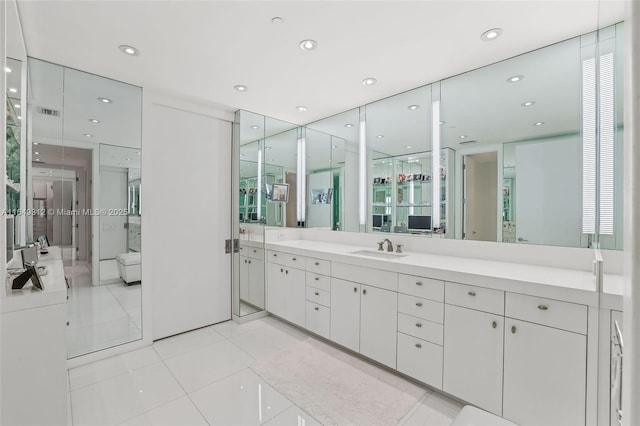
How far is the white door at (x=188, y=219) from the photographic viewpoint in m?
3.32

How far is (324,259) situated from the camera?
3.20m

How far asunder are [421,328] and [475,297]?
52cm

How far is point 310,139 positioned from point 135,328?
332 cm

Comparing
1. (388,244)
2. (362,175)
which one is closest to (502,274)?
(388,244)

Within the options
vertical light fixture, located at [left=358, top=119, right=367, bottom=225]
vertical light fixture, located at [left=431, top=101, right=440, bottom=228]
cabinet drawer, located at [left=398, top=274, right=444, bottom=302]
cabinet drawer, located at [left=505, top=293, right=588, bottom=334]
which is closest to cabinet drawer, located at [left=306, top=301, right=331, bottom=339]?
cabinet drawer, located at [left=398, top=274, right=444, bottom=302]

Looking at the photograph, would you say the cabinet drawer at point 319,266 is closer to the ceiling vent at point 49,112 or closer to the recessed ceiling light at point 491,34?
the recessed ceiling light at point 491,34

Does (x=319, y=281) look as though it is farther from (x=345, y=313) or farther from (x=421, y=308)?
(x=421, y=308)

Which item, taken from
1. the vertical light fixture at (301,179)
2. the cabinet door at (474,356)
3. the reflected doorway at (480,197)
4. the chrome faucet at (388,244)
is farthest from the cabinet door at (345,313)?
the vertical light fixture at (301,179)

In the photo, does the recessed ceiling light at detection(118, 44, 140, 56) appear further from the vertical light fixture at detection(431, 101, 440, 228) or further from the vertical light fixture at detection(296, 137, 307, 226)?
the vertical light fixture at detection(431, 101, 440, 228)

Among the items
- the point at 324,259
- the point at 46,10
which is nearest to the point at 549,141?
the point at 324,259

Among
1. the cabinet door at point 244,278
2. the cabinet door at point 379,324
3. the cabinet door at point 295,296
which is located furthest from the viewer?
the cabinet door at point 244,278

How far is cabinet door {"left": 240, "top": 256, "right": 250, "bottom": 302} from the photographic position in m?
3.96

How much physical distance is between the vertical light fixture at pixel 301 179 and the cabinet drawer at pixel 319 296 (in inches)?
60.4

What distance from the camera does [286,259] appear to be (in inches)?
145
